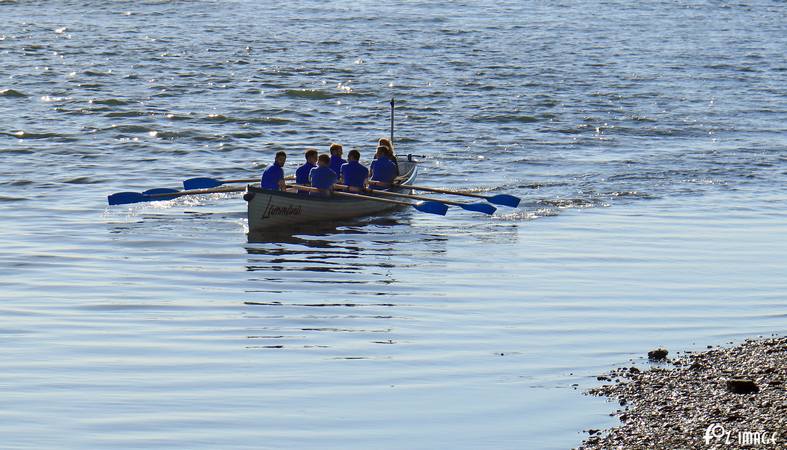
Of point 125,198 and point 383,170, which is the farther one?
point 383,170

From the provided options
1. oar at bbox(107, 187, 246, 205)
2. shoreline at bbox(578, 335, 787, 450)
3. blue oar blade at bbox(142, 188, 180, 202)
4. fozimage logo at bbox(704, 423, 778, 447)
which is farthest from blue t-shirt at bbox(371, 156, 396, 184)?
fozimage logo at bbox(704, 423, 778, 447)

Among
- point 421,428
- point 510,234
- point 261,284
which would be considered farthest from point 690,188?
point 421,428

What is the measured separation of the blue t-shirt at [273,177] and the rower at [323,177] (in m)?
0.66

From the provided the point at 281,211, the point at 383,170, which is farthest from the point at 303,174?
the point at 383,170

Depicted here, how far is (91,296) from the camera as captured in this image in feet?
58.5

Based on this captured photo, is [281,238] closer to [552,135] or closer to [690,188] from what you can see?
[690,188]

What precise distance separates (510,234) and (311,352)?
9.77 meters

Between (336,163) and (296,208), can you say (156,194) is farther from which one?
(336,163)

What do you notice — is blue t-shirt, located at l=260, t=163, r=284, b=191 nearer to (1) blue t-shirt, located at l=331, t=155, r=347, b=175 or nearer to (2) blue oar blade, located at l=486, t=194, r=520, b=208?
(1) blue t-shirt, located at l=331, t=155, r=347, b=175

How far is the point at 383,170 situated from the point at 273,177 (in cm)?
292

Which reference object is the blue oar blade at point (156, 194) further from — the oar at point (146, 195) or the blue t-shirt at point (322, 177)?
the blue t-shirt at point (322, 177)

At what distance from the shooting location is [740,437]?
36.9 ft

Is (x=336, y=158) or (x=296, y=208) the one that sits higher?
(x=336, y=158)

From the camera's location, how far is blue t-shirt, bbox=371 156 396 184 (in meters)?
26.4
